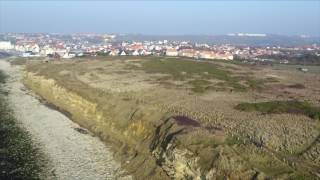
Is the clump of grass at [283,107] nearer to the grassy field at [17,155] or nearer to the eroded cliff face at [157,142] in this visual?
the eroded cliff face at [157,142]

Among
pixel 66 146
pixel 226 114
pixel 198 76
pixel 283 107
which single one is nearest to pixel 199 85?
pixel 198 76

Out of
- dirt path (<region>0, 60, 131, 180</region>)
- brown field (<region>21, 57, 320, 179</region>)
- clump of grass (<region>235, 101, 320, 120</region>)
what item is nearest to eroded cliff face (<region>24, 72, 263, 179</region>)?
brown field (<region>21, 57, 320, 179</region>)

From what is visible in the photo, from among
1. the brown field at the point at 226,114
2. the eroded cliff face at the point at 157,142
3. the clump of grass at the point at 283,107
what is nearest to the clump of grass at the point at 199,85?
the brown field at the point at 226,114

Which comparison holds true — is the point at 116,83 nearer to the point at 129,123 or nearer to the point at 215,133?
the point at 129,123

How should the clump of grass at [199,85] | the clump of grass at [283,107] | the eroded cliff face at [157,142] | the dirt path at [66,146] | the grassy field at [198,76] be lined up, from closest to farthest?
the eroded cliff face at [157,142]
the dirt path at [66,146]
the clump of grass at [283,107]
the clump of grass at [199,85]
the grassy field at [198,76]

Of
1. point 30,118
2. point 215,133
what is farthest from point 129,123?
point 30,118

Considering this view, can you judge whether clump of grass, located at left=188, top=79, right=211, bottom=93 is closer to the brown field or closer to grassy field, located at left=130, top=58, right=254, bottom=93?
grassy field, located at left=130, top=58, right=254, bottom=93

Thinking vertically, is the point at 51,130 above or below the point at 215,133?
below

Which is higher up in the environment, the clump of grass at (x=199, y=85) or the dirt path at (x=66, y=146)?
the clump of grass at (x=199, y=85)
